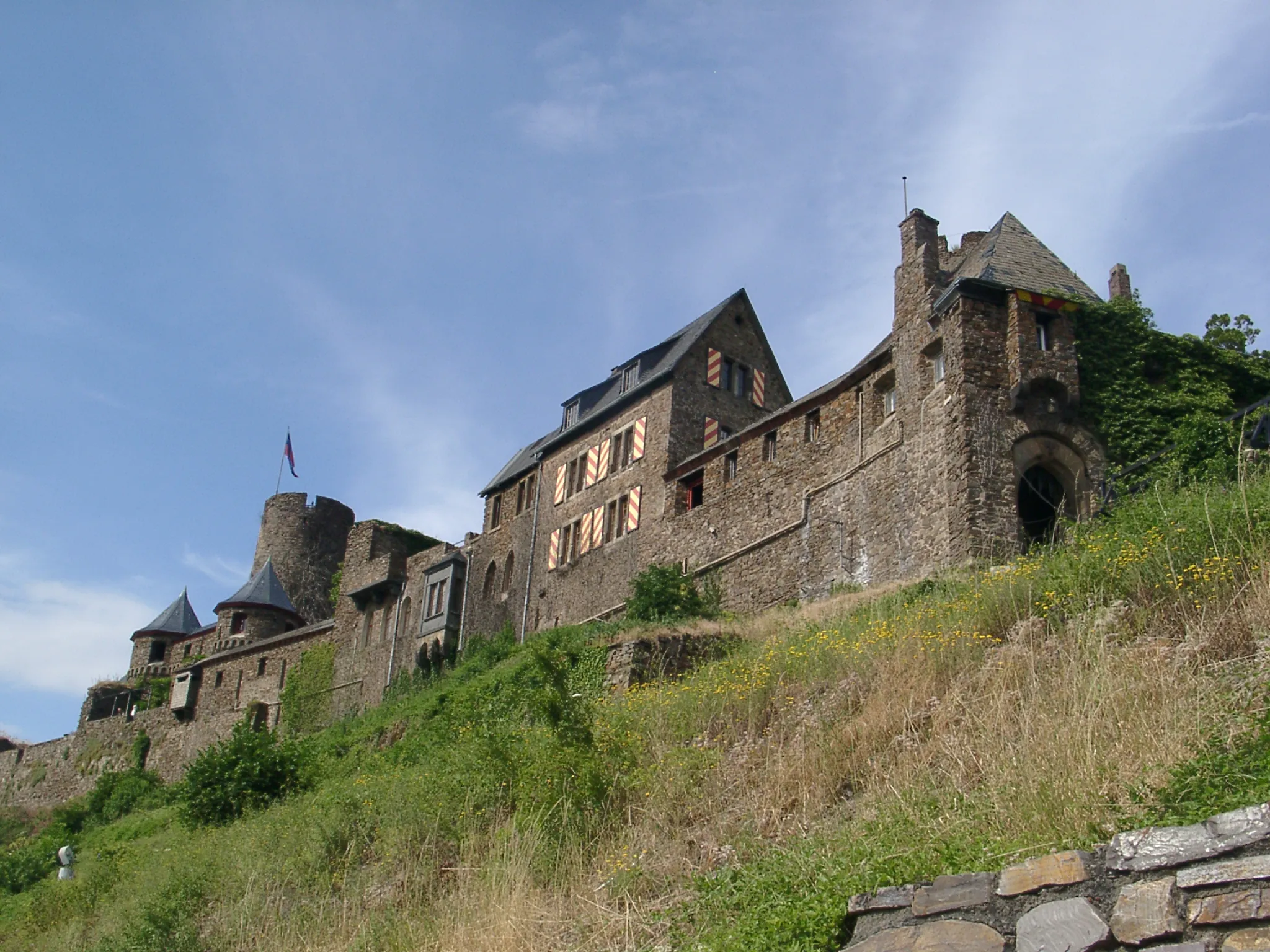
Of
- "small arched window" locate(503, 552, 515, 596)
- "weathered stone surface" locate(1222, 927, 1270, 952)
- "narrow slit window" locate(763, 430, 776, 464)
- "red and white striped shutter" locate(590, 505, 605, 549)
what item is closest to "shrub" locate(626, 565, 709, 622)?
"narrow slit window" locate(763, 430, 776, 464)

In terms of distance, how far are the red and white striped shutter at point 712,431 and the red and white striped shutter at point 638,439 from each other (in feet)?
5.36

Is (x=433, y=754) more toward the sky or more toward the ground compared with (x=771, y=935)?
more toward the sky

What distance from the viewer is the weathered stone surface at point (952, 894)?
5.93 metres

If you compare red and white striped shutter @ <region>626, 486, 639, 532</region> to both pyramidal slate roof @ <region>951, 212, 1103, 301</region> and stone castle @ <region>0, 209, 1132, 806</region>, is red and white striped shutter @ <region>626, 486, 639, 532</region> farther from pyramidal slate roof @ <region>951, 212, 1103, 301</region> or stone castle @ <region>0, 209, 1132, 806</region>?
pyramidal slate roof @ <region>951, 212, 1103, 301</region>

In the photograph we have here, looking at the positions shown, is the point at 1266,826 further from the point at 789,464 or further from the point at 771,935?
the point at 789,464

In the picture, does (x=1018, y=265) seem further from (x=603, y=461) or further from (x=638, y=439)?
(x=603, y=461)

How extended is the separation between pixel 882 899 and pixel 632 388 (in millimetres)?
27505

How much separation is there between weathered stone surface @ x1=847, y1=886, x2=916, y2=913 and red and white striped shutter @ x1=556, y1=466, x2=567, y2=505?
28125mm

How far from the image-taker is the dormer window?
34062 millimetres

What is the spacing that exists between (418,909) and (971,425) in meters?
12.9

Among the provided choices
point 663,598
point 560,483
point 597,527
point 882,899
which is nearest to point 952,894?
point 882,899

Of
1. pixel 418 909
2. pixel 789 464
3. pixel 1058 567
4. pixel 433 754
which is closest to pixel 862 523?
pixel 789 464

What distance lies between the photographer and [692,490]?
29656 mm

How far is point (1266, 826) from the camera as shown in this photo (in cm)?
525
